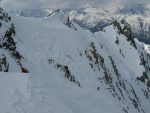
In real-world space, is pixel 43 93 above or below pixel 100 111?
above

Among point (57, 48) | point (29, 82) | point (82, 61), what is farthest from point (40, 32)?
point (29, 82)

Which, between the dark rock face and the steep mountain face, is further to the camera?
the dark rock face

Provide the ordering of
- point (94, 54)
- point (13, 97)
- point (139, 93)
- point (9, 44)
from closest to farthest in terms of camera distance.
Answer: point (13, 97)
point (9, 44)
point (94, 54)
point (139, 93)

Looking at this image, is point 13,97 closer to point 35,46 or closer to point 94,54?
point 35,46

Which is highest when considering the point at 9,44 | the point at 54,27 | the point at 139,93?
the point at 54,27

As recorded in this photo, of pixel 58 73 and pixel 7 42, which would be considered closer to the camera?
pixel 7 42

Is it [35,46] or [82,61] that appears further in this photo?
[82,61]

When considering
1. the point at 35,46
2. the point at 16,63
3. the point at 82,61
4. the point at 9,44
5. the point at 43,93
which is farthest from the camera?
the point at 82,61

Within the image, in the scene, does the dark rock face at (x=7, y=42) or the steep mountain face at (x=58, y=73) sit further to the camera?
the dark rock face at (x=7, y=42)

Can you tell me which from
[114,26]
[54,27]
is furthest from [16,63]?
[114,26]

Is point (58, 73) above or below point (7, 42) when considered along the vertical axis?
below
